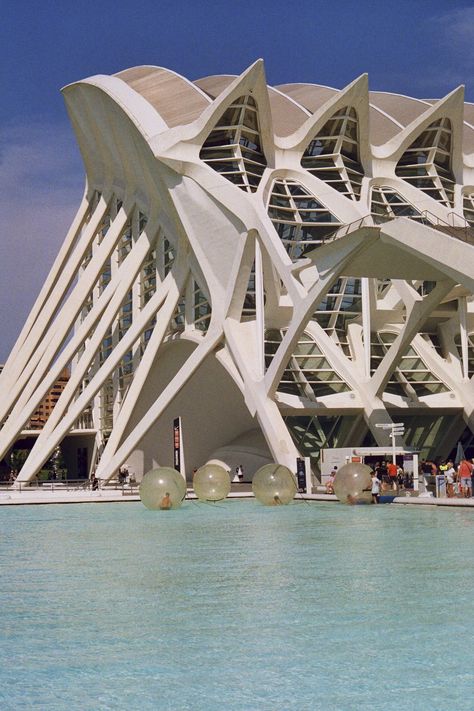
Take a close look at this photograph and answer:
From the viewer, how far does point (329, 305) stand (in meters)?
44.9

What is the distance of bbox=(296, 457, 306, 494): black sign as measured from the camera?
33750 millimetres

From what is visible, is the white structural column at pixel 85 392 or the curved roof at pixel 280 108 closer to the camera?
the white structural column at pixel 85 392

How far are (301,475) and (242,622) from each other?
23006 mm

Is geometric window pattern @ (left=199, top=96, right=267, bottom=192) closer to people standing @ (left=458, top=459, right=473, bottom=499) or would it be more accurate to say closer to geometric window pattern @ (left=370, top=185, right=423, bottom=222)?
geometric window pattern @ (left=370, top=185, right=423, bottom=222)

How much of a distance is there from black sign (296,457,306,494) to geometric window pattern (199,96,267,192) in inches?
568

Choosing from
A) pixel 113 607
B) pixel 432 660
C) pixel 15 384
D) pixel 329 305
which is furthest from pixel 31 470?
pixel 432 660

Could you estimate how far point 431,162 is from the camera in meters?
50.2

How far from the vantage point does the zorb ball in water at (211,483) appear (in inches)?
1211

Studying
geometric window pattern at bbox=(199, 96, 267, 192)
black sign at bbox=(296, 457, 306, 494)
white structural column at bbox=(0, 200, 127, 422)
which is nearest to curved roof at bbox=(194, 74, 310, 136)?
geometric window pattern at bbox=(199, 96, 267, 192)

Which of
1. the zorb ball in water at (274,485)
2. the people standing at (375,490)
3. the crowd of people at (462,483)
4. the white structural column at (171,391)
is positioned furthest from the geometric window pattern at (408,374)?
the zorb ball in water at (274,485)

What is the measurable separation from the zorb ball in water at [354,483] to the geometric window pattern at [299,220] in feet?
58.0

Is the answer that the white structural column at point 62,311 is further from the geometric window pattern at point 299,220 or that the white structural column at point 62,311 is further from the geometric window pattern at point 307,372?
the geometric window pattern at point 307,372

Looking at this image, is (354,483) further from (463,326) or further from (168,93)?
(168,93)

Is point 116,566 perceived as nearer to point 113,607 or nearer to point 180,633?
point 113,607
